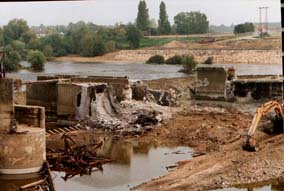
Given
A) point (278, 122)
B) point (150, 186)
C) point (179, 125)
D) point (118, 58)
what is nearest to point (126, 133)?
point (179, 125)

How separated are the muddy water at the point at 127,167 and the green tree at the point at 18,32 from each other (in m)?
108

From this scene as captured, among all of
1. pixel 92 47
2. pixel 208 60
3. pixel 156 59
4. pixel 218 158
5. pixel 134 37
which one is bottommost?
pixel 218 158

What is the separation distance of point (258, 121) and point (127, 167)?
21.6ft

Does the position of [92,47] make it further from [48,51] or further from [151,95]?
[151,95]

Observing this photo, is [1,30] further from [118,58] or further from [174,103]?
[174,103]

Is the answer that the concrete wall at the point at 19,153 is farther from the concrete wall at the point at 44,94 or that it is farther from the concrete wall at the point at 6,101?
the concrete wall at the point at 44,94

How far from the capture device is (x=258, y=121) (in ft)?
92.9

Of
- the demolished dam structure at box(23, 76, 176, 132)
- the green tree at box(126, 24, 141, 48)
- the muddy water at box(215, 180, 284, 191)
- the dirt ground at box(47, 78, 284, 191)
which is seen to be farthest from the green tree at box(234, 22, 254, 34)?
the muddy water at box(215, 180, 284, 191)

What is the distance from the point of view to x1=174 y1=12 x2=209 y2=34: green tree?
164 metres

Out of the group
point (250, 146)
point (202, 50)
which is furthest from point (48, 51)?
point (250, 146)

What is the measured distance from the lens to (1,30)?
464ft

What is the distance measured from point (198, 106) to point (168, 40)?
324ft

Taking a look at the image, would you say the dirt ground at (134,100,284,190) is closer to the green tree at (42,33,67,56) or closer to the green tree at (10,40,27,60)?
the green tree at (10,40,27,60)

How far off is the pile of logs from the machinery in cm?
654
